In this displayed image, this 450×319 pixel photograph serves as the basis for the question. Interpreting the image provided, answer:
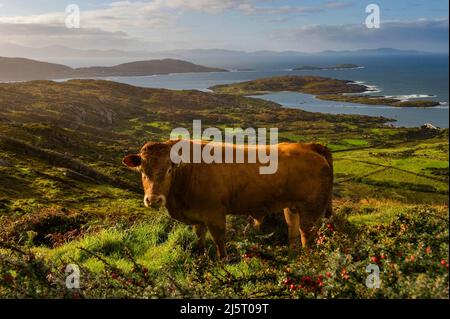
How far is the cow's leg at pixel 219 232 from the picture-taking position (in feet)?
34.3

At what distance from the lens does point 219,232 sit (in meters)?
10.5

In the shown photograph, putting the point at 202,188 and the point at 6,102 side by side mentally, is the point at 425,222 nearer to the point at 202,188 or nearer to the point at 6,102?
the point at 202,188

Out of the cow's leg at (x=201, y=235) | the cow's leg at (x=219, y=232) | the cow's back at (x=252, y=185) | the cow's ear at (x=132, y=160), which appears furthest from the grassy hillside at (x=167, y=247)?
the cow's ear at (x=132, y=160)

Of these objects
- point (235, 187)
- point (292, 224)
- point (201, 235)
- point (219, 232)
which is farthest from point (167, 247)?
A: point (292, 224)

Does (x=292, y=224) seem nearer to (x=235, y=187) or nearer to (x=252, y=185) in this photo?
(x=252, y=185)

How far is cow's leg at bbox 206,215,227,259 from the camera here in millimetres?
10445

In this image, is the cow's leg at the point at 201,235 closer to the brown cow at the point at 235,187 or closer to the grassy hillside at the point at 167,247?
the brown cow at the point at 235,187

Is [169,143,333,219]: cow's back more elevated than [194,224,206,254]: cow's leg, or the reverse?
[169,143,333,219]: cow's back

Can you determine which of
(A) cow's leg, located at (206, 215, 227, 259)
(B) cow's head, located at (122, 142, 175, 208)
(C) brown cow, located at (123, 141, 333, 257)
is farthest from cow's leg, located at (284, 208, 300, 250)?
(B) cow's head, located at (122, 142, 175, 208)

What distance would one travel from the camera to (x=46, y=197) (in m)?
38.8

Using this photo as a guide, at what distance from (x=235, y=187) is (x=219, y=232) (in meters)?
1.20

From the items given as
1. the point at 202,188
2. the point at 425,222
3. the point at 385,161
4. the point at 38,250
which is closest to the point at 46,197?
the point at 38,250

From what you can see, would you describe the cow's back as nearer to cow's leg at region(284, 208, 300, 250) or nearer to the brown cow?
the brown cow
